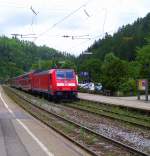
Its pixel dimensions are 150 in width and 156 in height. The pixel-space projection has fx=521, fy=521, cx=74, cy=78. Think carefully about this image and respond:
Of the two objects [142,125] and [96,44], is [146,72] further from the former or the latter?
[96,44]

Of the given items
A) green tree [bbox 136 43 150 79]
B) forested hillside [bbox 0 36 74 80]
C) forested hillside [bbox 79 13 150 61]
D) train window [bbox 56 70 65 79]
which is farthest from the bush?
forested hillside [bbox 79 13 150 61]

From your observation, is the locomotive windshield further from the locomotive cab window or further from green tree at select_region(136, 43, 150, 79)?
green tree at select_region(136, 43, 150, 79)

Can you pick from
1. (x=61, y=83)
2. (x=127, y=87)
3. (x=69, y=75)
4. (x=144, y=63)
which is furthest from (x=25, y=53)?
(x=61, y=83)

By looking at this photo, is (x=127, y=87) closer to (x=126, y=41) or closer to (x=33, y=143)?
(x=33, y=143)

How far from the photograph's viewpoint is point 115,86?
64.4m

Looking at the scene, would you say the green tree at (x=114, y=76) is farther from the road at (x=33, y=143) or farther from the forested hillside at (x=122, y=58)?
the road at (x=33, y=143)

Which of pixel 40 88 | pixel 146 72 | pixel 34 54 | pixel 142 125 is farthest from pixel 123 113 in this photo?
pixel 34 54

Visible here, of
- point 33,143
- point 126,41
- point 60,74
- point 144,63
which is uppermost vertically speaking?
point 126,41

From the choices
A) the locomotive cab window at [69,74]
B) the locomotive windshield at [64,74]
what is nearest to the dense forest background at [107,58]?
the locomotive cab window at [69,74]

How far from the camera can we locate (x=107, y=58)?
11119cm

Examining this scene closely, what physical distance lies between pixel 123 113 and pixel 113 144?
1361 cm

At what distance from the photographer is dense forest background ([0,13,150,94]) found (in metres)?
65.2

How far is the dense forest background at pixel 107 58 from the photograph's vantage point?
6519 cm

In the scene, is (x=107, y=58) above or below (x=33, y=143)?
above
